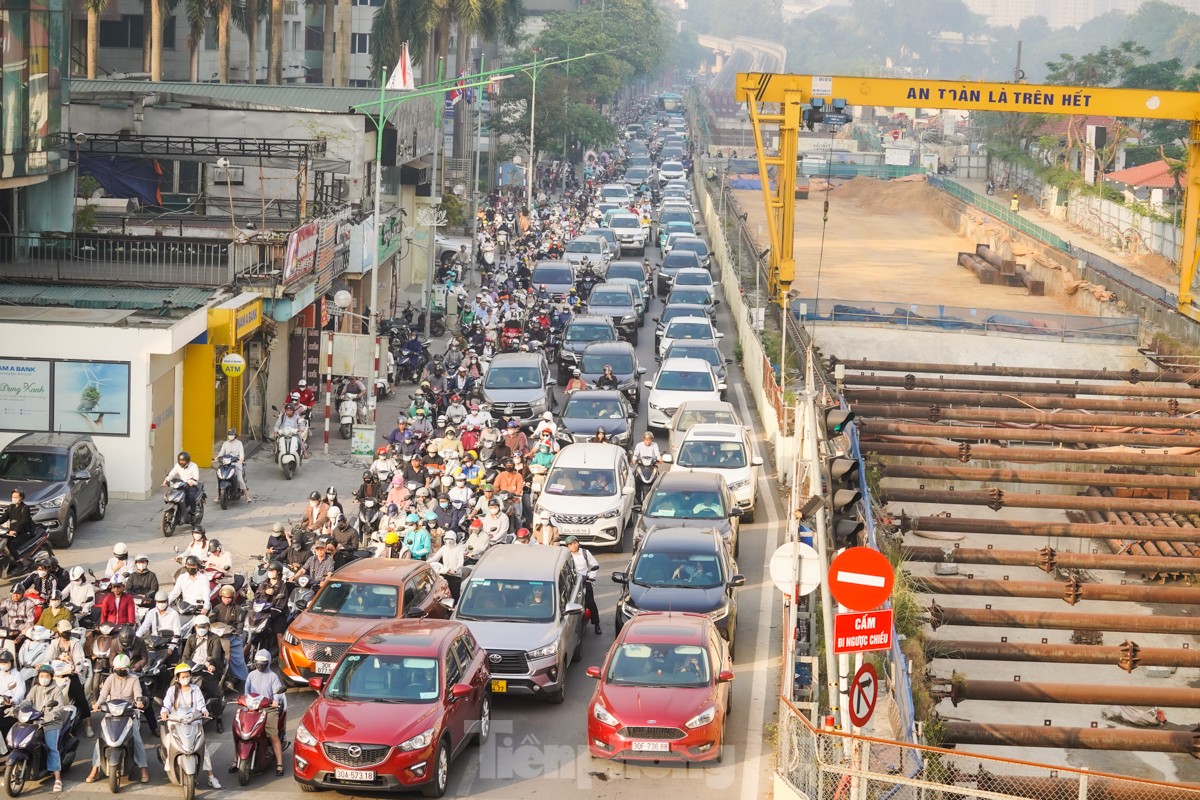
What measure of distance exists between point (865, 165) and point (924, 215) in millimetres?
19394

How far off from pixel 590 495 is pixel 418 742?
37.2 feet

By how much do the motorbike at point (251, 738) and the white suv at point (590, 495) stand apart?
10011 millimetres

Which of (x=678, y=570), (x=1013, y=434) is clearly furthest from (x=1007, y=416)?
(x=678, y=570)

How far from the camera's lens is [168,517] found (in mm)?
26438

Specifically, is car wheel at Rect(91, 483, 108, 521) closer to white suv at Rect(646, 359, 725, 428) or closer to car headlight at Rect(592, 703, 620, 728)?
white suv at Rect(646, 359, 725, 428)

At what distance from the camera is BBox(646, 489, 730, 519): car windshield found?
25.5m

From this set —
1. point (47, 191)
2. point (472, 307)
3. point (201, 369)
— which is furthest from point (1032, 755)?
point (472, 307)

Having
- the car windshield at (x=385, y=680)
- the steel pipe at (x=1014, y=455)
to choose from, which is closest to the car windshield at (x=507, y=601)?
the car windshield at (x=385, y=680)

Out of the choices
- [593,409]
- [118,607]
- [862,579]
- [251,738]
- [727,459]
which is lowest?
[251,738]

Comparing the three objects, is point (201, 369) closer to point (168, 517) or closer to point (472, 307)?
point (168, 517)

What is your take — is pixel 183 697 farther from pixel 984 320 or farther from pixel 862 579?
pixel 984 320

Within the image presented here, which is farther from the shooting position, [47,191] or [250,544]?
[47,191]

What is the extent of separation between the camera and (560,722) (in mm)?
19234

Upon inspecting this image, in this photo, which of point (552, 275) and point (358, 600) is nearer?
point (358, 600)
